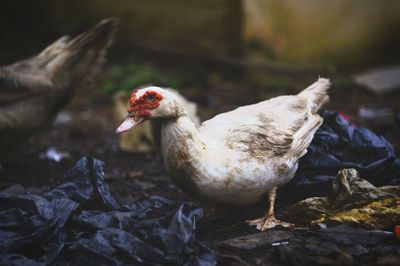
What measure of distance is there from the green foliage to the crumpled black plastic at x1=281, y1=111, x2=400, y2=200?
2.88 metres

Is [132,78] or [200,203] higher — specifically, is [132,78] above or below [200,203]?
above

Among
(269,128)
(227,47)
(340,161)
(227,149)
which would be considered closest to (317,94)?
(340,161)

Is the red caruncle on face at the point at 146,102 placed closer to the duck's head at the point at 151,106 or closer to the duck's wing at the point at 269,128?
the duck's head at the point at 151,106

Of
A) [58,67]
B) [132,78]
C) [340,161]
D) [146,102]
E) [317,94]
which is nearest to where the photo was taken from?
[146,102]

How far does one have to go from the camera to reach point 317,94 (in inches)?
145

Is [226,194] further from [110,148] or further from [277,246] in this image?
[110,148]

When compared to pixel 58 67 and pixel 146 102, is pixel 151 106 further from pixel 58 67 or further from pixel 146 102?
pixel 58 67

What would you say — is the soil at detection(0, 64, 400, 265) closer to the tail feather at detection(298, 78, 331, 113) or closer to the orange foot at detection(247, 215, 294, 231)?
the orange foot at detection(247, 215, 294, 231)

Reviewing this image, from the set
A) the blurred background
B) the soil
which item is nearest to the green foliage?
the blurred background

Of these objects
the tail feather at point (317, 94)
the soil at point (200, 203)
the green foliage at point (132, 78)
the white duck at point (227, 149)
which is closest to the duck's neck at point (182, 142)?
the white duck at point (227, 149)

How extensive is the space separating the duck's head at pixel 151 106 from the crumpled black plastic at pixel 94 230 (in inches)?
21.8

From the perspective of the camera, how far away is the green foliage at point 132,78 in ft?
20.3

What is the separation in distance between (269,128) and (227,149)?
13.9 inches

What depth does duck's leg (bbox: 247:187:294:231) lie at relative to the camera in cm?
315
